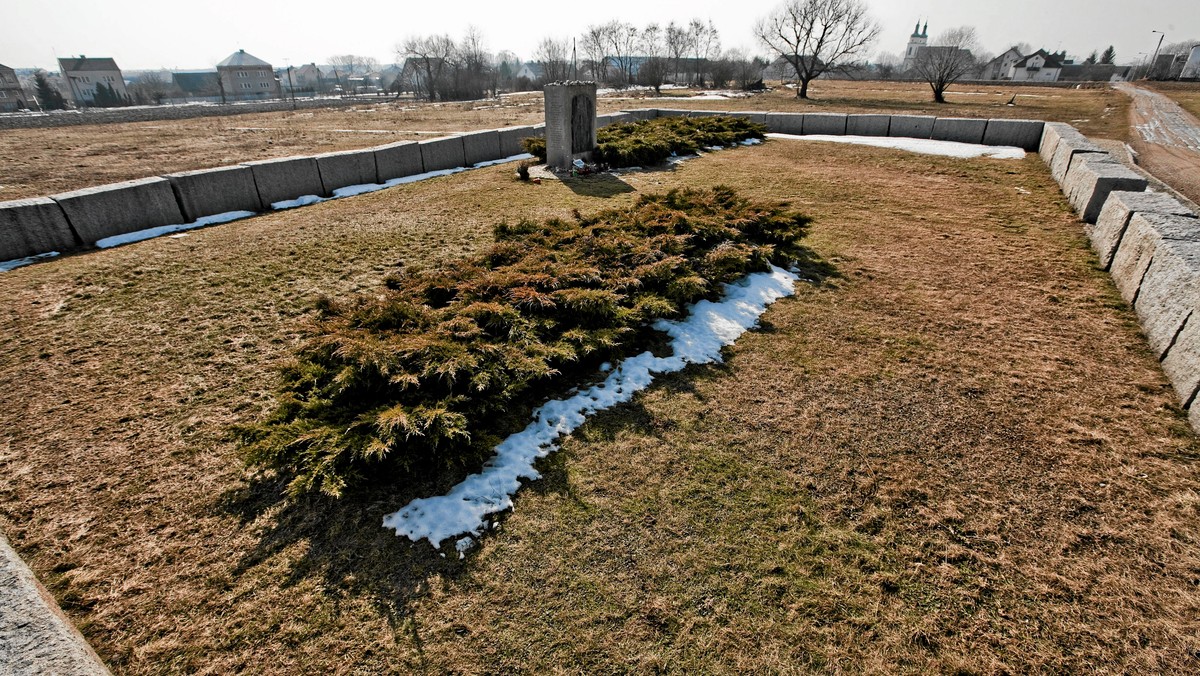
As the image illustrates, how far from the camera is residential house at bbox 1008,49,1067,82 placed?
79.5 meters

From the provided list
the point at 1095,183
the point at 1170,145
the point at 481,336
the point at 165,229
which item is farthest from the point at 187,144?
the point at 1170,145

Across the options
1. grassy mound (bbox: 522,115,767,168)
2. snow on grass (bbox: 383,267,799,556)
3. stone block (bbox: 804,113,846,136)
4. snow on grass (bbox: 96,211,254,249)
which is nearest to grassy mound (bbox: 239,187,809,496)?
snow on grass (bbox: 383,267,799,556)

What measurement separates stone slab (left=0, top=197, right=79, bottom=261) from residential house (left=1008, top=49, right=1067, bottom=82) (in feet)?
362

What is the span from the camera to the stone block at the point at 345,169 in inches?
406

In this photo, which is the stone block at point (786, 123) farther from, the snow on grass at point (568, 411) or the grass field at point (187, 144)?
the snow on grass at point (568, 411)

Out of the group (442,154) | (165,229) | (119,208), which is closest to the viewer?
(119,208)

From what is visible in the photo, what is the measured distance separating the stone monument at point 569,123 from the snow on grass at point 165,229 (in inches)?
260

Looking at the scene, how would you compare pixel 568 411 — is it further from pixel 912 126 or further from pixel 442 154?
pixel 912 126

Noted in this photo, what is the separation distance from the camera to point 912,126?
16.4 meters

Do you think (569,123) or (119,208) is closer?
(119,208)

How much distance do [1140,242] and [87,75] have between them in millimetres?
123337

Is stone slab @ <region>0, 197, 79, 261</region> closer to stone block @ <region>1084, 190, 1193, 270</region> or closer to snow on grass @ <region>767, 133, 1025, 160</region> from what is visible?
stone block @ <region>1084, 190, 1193, 270</region>

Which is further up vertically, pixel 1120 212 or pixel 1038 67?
pixel 1038 67

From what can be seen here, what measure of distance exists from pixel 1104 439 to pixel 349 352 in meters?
5.40
